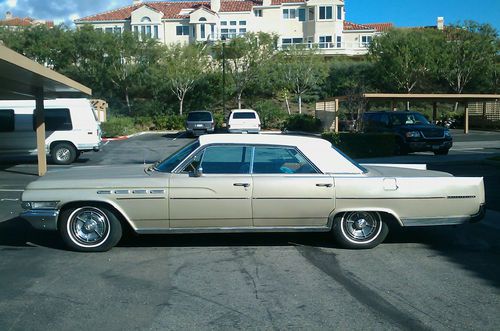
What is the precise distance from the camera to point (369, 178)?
7203mm

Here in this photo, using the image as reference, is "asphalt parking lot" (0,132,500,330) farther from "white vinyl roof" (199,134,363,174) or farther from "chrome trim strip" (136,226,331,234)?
"white vinyl roof" (199,134,363,174)

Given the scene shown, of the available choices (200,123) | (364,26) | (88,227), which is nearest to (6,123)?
(88,227)

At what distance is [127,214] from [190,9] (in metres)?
61.8

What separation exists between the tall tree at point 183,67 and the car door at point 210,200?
39645 millimetres

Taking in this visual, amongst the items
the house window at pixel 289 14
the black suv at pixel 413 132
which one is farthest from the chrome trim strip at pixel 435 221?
the house window at pixel 289 14

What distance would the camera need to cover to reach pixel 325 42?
61156 mm

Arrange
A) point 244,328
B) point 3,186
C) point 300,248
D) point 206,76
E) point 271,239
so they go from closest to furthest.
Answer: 1. point 244,328
2. point 300,248
3. point 271,239
4. point 3,186
5. point 206,76

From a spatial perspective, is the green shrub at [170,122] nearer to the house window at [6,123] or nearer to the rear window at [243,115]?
the rear window at [243,115]

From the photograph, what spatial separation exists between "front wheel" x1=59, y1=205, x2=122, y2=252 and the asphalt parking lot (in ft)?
0.48

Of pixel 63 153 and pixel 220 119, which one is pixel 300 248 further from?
pixel 220 119

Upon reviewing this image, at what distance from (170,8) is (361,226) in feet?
206

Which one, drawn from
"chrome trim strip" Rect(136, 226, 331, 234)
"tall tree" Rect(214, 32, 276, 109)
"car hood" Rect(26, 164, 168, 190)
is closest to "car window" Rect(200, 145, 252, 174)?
"car hood" Rect(26, 164, 168, 190)

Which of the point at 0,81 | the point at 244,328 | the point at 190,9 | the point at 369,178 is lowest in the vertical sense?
the point at 244,328

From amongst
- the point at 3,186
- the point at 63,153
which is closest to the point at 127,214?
the point at 3,186
